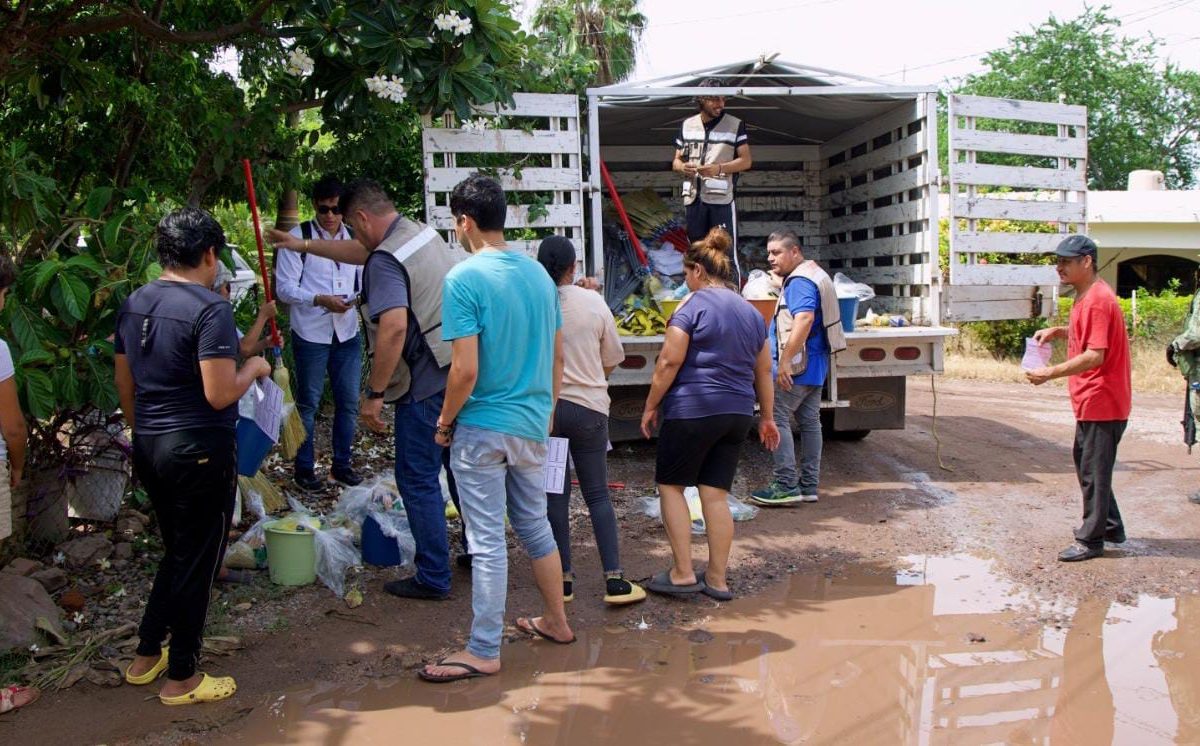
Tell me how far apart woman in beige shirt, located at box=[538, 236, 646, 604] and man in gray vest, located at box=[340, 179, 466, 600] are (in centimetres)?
53

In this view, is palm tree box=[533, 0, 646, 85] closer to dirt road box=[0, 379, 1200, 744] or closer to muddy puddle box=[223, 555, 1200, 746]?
dirt road box=[0, 379, 1200, 744]

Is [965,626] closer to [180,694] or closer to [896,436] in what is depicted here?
[180,694]

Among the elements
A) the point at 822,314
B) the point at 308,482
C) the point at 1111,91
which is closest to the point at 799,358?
the point at 822,314

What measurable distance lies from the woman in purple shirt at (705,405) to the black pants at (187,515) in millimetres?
2048

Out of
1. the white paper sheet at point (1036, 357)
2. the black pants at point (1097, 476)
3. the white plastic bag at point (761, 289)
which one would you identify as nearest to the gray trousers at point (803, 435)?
the white plastic bag at point (761, 289)

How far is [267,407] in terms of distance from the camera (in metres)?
4.34

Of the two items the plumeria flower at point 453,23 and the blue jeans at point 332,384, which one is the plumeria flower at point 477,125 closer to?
the blue jeans at point 332,384

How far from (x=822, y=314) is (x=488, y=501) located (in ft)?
11.0

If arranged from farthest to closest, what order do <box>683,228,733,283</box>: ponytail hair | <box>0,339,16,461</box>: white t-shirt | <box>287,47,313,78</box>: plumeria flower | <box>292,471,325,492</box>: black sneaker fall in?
<box>292,471,325,492</box>: black sneaker, <box>287,47,313,78</box>: plumeria flower, <box>683,228,733,283</box>: ponytail hair, <box>0,339,16,461</box>: white t-shirt

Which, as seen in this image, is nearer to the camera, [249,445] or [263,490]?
[249,445]

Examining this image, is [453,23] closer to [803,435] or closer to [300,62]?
[300,62]

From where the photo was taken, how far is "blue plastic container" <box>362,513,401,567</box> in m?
5.04

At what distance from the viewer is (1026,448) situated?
8.45 metres

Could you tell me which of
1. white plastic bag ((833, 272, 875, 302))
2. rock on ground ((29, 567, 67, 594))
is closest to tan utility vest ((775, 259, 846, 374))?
white plastic bag ((833, 272, 875, 302))
